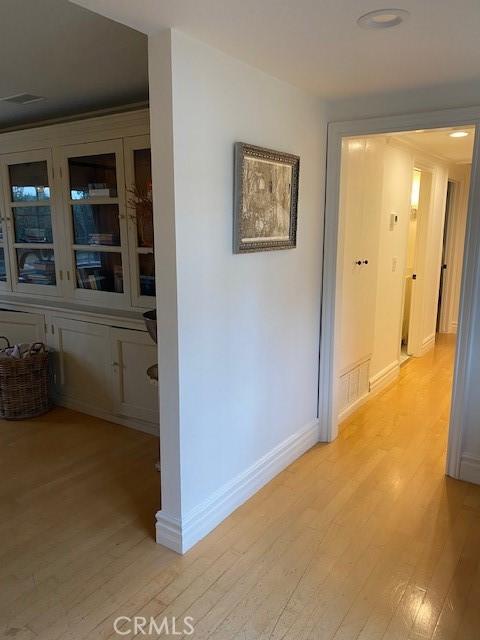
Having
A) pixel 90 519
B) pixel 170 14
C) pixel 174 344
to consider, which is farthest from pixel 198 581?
pixel 170 14

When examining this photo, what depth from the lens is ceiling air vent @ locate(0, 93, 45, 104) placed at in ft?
10.7

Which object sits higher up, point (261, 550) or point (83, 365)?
point (83, 365)

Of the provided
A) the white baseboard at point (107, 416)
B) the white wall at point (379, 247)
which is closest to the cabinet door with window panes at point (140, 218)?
the white baseboard at point (107, 416)

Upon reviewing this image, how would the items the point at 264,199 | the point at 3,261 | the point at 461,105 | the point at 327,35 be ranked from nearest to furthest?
1. the point at 327,35
2. the point at 264,199
3. the point at 461,105
4. the point at 3,261

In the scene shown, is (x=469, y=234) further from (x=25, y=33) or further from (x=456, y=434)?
(x=25, y=33)

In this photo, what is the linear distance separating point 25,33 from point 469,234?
7.74ft

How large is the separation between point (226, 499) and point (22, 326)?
7.85 feet

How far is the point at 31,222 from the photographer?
154 inches

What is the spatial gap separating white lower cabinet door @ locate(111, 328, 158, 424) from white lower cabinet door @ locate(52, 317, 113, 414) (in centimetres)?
9

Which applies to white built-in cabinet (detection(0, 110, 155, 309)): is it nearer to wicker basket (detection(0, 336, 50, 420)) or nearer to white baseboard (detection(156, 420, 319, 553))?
wicker basket (detection(0, 336, 50, 420))

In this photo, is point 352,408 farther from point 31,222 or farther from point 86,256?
→ point 31,222

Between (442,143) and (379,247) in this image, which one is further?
(442,143)

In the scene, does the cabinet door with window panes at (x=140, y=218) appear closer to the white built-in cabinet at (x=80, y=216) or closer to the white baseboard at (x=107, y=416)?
the white built-in cabinet at (x=80, y=216)

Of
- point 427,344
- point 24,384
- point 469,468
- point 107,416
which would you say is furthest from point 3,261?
point 427,344
